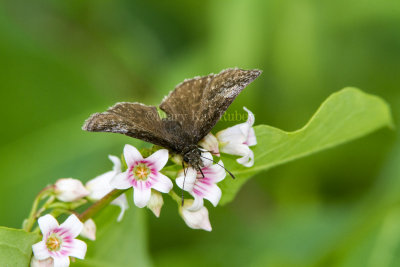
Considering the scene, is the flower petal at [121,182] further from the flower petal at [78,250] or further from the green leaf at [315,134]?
the green leaf at [315,134]

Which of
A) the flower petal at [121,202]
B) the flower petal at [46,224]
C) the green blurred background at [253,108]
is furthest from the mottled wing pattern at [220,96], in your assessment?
the green blurred background at [253,108]

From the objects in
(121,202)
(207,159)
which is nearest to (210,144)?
(207,159)

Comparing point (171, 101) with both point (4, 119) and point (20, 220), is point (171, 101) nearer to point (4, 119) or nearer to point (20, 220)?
point (20, 220)

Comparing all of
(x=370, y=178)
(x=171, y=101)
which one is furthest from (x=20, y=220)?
(x=370, y=178)

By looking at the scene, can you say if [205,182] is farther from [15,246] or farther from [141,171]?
[15,246]

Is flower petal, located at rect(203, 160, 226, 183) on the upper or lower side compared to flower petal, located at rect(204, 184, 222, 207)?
upper

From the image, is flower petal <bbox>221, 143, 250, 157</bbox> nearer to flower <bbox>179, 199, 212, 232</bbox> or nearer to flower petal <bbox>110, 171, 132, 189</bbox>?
flower <bbox>179, 199, 212, 232</bbox>

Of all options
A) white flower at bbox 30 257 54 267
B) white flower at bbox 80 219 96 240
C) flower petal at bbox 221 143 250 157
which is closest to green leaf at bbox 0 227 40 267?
white flower at bbox 30 257 54 267
